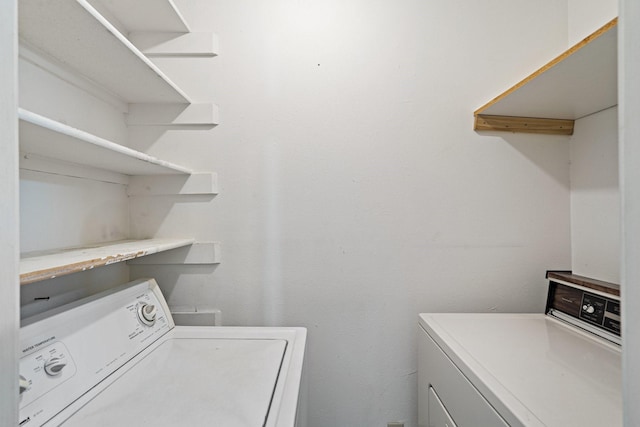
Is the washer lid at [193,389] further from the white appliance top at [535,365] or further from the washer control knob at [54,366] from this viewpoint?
the white appliance top at [535,365]

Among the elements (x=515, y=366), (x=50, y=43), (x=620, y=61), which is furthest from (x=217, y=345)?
(x=620, y=61)

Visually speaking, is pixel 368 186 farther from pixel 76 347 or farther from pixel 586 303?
pixel 76 347

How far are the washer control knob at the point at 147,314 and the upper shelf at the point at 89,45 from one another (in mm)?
891

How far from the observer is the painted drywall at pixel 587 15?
117 cm

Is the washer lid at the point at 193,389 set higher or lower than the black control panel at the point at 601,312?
lower

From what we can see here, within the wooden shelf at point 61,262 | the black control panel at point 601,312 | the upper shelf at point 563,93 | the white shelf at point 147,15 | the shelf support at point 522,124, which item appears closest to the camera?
the wooden shelf at point 61,262

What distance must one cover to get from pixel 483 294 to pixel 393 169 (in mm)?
736

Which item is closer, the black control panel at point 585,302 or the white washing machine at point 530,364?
the white washing machine at point 530,364

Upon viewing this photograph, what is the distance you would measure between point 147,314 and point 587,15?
7.38 ft

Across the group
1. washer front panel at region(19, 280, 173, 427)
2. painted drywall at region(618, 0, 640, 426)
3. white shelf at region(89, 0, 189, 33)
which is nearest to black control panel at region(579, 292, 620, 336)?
painted drywall at region(618, 0, 640, 426)

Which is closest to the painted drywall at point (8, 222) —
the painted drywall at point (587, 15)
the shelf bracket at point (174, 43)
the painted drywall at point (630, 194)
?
the painted drywall at point (630, 194)

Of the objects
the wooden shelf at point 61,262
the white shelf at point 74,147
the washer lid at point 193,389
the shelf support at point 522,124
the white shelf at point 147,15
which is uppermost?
the white shelf at point 147,15

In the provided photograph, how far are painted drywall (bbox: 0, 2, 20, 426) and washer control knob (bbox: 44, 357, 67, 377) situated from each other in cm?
47

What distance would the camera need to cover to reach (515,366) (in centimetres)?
85
